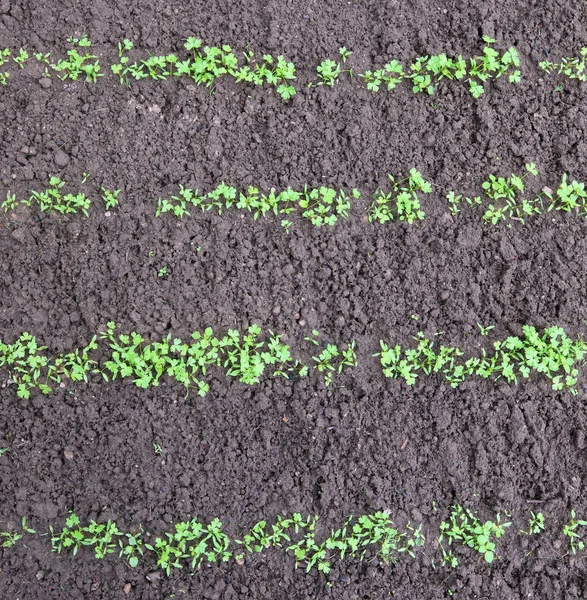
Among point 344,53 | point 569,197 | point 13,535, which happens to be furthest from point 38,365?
point 569,197

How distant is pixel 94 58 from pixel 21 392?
2.06 metres

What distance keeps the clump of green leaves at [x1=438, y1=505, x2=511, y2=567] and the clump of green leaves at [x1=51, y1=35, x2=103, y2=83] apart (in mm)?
3387

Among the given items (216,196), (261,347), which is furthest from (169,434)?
(216,196)

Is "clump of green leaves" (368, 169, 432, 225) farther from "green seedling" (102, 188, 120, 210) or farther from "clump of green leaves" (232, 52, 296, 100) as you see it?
"green seedling" (102, 188, 120, 210)

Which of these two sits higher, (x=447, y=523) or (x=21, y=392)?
(x=21, y=392)

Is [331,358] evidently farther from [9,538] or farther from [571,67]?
[571,67]

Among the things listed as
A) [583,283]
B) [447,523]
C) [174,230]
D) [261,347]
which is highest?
→ [174,230]

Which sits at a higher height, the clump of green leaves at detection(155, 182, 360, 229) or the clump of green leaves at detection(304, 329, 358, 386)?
the clump of green leaves at detection(155, 182, 360, 229)

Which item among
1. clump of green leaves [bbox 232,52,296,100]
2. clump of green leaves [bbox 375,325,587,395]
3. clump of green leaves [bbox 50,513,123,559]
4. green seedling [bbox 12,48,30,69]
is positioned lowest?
clump of green leaves [bbox 50,513,123,559]

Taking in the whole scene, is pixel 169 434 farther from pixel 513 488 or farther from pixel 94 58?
pixel 94 58

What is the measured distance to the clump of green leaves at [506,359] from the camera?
139 inches

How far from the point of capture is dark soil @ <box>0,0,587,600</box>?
3.36 metres

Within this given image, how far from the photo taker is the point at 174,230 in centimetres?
354

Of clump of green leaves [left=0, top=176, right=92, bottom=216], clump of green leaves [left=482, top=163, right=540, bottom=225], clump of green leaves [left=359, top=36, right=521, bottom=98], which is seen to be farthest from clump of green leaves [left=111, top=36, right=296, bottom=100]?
clump of green leaves [left=482, top=163, right=540, bottom=225]
